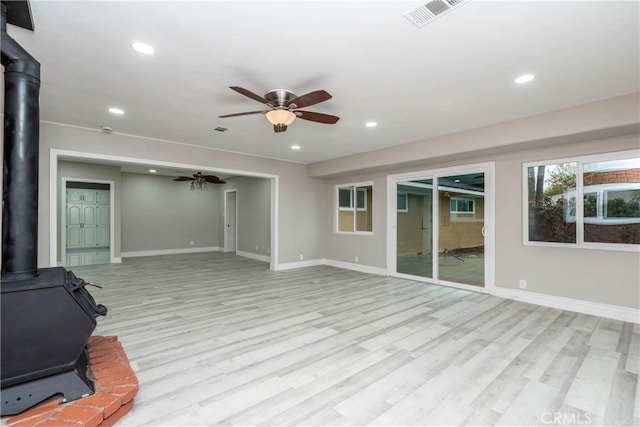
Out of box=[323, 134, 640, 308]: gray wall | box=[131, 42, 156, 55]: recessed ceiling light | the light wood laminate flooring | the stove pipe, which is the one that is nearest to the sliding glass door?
box=[323, 134, 640, 308]: gray wall

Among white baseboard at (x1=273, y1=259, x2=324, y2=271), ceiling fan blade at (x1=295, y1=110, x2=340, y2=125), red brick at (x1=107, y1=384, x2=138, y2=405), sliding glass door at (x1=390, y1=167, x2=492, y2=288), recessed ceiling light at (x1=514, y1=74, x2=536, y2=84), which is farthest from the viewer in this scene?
white baseboard at (x1=273, y1=259, x2=324, y2=271)

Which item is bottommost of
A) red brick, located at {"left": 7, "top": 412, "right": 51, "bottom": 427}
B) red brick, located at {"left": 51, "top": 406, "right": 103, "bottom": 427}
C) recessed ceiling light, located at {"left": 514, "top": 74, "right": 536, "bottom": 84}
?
red brick, located at {"left": 7, "top": 412, "right": 51, "bottom": 427}

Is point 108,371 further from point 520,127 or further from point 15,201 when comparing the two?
point 520,127

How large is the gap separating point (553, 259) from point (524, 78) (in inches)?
106

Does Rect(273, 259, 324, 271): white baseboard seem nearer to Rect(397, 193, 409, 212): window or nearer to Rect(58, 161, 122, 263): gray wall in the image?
Rect(397, 193, 409, 212): window

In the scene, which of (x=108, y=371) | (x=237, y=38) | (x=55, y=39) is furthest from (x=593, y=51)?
(x=108, y=371)

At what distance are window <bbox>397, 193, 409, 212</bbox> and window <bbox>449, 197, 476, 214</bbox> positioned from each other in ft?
3.07

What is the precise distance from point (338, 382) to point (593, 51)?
3281 mm

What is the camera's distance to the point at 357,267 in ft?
22.8

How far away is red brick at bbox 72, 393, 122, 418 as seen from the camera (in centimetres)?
175

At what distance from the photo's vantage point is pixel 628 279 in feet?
11.8

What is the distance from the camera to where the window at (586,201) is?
143 inches

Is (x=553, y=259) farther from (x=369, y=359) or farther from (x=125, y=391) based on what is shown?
(x=125, y=391)

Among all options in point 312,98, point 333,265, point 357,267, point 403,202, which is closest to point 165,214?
point 333,265
